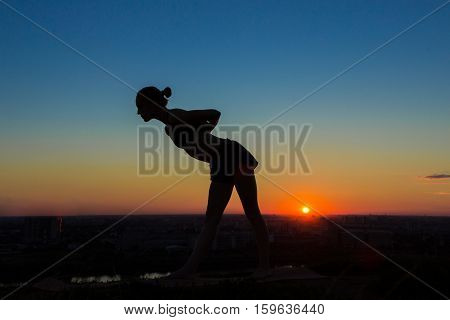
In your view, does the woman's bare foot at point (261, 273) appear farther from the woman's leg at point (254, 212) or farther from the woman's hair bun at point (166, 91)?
the woman's hair bun at point (166, 91)

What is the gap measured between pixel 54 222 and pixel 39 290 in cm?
6066

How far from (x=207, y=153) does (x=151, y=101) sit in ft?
4.81

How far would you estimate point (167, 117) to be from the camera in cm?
963

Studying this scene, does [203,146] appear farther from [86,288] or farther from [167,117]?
[86,288]

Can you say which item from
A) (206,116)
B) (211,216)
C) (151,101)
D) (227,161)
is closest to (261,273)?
(211,216)

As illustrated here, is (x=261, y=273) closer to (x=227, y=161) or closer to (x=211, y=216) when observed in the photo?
(x=211, y=216)

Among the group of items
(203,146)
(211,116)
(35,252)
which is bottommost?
(35,252)

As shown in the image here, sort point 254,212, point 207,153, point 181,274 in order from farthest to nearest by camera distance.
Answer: point 254,212 → point 207,153 → point 181,274

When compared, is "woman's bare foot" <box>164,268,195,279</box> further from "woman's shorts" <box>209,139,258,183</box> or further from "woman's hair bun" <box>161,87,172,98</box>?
"woman's hair bun" <box>161,87,172,98</box>

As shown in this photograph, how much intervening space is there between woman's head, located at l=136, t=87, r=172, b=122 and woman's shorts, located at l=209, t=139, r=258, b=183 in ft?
4.50

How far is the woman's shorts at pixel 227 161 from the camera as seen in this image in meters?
9.79

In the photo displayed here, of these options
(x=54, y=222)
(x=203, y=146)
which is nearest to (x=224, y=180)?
(x=203, y=146)

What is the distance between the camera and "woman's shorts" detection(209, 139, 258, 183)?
32.1ft

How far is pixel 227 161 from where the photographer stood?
983 cm
